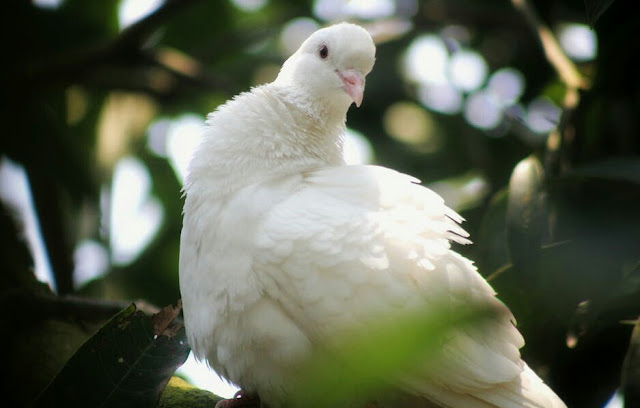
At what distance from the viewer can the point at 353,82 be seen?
4.06 metres

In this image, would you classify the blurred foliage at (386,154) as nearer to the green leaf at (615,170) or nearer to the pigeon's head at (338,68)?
the green leaf at (615,170)

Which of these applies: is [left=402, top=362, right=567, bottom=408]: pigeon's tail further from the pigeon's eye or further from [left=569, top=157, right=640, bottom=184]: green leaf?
the pigeon's eye

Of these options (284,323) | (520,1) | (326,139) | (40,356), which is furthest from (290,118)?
(520,1)

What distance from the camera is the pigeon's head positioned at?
407cm

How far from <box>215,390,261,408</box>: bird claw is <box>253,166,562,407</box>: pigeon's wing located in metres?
0.55

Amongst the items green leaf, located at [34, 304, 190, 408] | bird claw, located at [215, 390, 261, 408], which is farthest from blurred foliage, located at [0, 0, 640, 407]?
bird claw, located at [215, 390, 261, 408]

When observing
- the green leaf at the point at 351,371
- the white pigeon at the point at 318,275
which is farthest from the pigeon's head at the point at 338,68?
the green leaf at the point at 351,371

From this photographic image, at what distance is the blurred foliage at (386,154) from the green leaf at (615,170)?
19mm

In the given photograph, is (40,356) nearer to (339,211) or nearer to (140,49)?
(339,211)

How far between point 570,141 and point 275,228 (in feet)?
7.49

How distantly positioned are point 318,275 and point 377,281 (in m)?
0.24

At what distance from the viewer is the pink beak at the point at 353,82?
4.03 m

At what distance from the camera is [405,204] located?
3.48 m

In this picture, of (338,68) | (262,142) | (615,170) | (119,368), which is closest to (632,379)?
(615,170)
